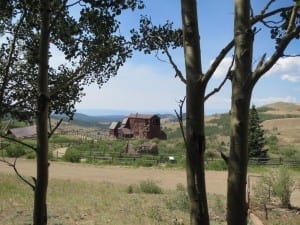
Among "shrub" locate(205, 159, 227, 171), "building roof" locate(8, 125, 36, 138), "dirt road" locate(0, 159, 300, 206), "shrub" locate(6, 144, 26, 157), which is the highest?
"building roof" locate(8, 125, 36, 138)

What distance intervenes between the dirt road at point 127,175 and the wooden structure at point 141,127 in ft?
137

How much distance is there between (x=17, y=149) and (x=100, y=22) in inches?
1785

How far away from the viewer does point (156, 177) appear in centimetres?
3328

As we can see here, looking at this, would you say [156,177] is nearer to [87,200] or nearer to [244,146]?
[87,200]

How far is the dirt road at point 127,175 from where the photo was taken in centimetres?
2967

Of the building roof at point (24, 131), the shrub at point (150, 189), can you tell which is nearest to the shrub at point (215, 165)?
the shrub at point (150, 189)

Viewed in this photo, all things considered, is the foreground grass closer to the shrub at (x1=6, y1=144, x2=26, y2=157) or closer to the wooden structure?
the shrub at (x1=6, y1=144, x2=26, y2=157)

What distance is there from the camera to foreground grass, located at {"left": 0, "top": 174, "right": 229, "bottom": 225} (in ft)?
50.0

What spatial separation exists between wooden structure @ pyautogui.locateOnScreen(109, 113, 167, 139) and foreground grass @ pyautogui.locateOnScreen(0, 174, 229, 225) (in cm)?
5536

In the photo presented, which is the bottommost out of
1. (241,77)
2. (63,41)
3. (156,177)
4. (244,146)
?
(156,177)

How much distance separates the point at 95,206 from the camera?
18.7 meters

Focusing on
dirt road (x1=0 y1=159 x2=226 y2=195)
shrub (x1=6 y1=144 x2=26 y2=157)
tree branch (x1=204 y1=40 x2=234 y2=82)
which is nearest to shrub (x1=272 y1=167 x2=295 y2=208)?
dirt road (x1=0 y1=159 x2=226 y2=195)

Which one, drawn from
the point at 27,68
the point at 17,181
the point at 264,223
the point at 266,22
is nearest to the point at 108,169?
the point at 17,181

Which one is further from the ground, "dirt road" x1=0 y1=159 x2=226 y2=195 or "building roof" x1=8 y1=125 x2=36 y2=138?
"building roof" x1=8 y1=125 x2=36 y2=138
